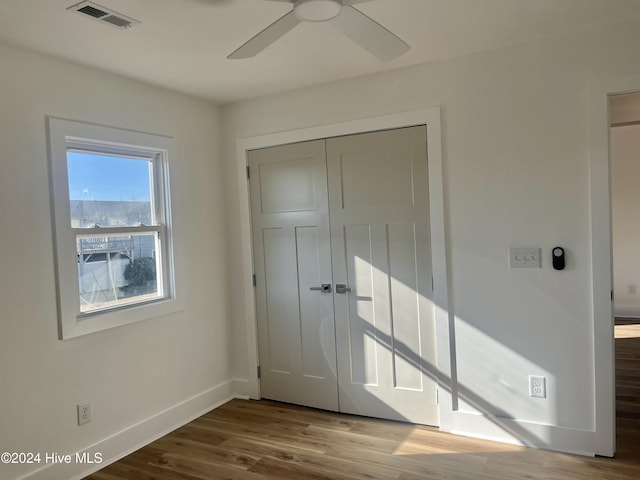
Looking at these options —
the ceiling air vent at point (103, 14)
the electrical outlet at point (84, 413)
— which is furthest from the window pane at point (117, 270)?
the ceiling air vent at point (103, 14)

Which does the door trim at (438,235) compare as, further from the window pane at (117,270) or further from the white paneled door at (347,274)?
the window pane at (117,270)

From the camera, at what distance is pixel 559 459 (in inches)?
103

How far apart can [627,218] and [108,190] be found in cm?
609

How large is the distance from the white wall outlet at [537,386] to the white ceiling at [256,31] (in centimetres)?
201

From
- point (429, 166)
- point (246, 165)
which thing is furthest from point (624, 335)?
point (246, 165)

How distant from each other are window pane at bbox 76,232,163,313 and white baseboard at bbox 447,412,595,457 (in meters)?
2.28

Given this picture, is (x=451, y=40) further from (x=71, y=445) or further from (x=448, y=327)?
(x=71, y=445)

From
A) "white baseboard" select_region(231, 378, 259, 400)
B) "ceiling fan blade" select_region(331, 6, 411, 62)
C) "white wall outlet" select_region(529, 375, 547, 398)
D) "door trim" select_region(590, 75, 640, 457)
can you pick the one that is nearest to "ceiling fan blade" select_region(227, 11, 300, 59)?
"ceiling fan blade" select_region(331, 6, 411, 62)

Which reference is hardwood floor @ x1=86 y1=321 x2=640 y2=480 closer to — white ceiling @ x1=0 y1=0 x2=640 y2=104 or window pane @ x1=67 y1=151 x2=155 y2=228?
window pane @ x1=67 y1=151 x2=155 y2=228

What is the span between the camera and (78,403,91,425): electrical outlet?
8.82 feet

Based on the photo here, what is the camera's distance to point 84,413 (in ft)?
8.90

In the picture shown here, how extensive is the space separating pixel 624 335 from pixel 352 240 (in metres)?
3.73

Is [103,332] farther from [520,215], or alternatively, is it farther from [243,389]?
[520,215]

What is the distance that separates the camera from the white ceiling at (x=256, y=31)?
2.10 meters
